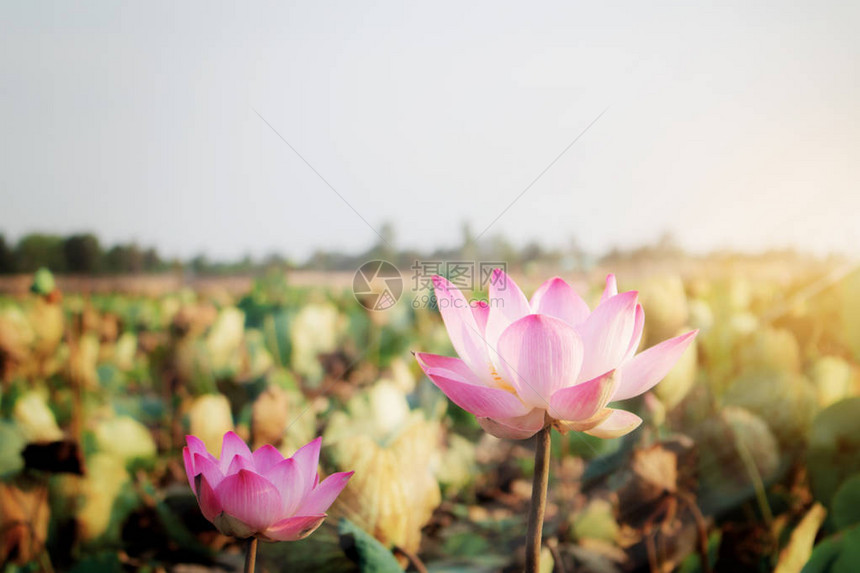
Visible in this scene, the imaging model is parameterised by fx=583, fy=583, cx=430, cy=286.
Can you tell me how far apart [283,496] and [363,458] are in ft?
0.55

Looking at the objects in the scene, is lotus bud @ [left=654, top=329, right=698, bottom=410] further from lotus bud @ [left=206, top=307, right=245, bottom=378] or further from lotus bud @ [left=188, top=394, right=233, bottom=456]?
lotus bud @ [left=206, top=307, right=245, bottom=378]

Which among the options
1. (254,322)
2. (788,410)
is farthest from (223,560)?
(254,322)

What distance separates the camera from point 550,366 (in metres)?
0.22

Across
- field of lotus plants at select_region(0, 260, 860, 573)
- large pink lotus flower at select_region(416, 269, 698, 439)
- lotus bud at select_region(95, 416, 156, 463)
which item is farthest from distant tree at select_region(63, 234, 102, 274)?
large pink lotus flower at select_region(416, 269, 698, 439)

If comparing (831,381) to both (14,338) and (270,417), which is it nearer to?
(270,417)

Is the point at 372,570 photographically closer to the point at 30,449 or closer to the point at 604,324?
the point at 604,324

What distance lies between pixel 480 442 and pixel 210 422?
49 centimetres

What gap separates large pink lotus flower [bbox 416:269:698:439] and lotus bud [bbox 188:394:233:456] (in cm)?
45

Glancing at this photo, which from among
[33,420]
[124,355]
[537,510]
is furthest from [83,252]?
[537,510]

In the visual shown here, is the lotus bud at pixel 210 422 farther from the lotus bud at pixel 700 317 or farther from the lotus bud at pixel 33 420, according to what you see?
the lotus bud at pixel 700 317

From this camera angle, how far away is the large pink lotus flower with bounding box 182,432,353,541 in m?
0.23

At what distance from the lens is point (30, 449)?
0.48 meters

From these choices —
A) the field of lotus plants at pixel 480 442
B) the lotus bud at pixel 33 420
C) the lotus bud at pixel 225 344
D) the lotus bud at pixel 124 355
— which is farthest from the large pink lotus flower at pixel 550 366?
the lotus bud at pixel 124 355

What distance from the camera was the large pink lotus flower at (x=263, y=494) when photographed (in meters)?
0.23
